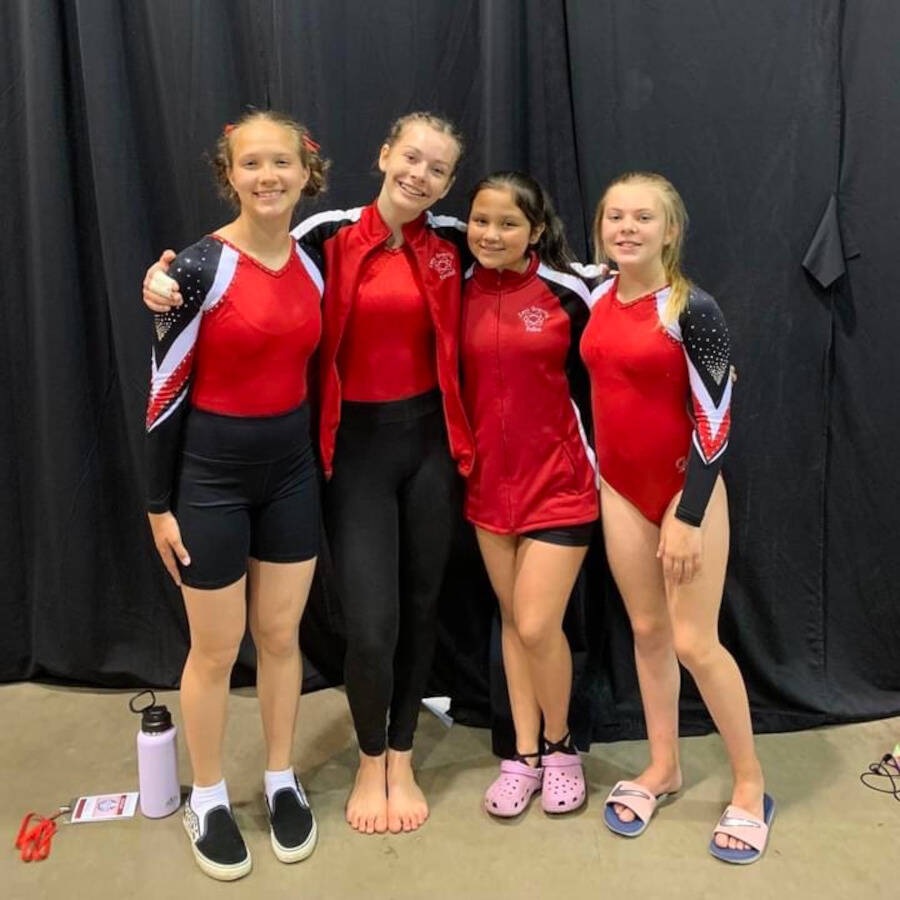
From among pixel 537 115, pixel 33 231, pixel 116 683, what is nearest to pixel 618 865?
pixel 116 683

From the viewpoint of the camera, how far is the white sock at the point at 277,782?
2.08 m

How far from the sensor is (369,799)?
211 centimetres

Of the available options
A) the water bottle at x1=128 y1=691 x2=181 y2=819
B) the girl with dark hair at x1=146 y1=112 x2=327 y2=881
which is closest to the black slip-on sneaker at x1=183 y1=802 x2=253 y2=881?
the girl with dark hair at x1=146 y1=112 x2=327 y2=881

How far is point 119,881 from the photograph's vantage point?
1928mm

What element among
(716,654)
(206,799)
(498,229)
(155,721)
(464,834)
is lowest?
(464,834)

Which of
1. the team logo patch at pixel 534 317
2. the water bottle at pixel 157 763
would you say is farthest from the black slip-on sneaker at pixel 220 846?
the team logo patch at pixel 534 317

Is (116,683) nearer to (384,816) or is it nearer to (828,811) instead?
(384,816)

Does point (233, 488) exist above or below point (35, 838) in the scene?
above

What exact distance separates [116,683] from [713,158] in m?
2.18

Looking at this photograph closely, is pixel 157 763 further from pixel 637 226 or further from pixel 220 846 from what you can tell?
pixel 637 226

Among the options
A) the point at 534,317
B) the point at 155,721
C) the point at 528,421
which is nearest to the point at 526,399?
the point at 528,421

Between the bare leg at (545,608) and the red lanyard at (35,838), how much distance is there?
44.5 inches

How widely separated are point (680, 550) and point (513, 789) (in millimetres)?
717

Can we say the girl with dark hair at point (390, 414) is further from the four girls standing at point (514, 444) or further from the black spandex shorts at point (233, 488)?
the black spandex shorts at point (233, 488)
